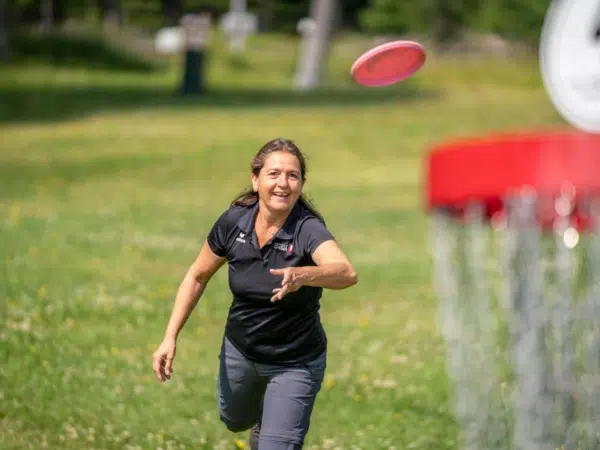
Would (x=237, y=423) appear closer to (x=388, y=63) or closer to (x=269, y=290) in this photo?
(x=269, y=290)

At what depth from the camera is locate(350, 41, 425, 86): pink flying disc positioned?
18.4ft

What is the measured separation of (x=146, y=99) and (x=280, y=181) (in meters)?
37.5

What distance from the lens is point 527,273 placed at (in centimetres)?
368

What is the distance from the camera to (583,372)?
4043 millimetres

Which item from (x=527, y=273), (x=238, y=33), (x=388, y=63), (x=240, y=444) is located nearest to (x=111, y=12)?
(x=238, y=33)

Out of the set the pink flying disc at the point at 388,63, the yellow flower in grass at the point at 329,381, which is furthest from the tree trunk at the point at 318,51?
the pink flying disc at the point at 388,63

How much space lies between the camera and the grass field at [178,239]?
9.34 meters

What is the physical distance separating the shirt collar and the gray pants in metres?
0.60

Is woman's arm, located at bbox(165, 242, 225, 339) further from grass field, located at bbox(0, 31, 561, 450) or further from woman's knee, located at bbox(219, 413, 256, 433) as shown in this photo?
grass field, located at bbox(0, 31, 561, 450)

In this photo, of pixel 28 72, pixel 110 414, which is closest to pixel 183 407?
pixel 110 414

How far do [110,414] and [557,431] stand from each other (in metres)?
5.60

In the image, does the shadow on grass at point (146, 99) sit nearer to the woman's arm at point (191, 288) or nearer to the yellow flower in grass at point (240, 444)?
the yellow flower in grass at point (240, 444)

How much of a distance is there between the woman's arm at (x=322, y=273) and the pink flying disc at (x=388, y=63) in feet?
2.56

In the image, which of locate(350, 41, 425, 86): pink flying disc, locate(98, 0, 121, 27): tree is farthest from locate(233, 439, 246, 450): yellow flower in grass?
locate(98, 0, 121, 27): tree
